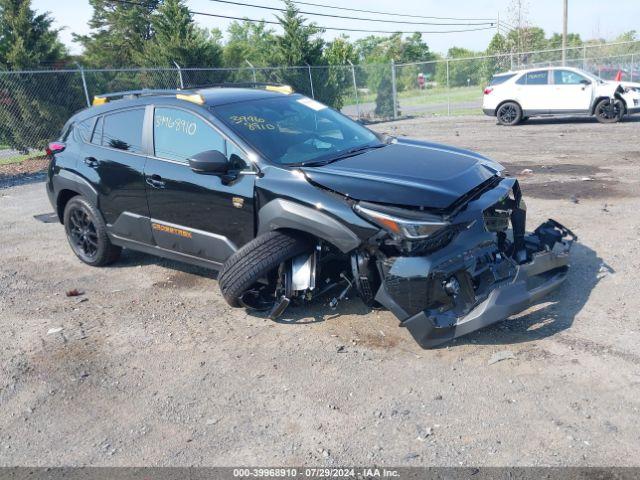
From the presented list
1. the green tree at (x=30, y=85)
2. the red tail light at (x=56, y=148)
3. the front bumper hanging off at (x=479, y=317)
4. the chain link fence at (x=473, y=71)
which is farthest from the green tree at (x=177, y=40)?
the front bumper hanging off at (x=479, y=317)

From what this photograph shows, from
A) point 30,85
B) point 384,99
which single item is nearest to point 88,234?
point 30,85

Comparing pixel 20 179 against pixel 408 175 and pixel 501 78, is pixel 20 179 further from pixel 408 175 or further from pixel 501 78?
pixel 501 78

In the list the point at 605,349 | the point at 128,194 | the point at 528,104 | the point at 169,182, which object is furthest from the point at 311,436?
the point at 528,104

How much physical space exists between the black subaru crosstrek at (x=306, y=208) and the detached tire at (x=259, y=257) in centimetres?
1

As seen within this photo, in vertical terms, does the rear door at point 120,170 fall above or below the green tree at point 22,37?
below

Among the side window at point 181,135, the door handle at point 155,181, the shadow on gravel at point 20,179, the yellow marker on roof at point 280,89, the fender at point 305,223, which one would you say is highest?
the yellow marker on roof at point 280,89

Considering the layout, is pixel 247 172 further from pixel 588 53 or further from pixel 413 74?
pixel 413 74

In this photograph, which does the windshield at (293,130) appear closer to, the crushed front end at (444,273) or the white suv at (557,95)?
the crushed front end at (444,273)

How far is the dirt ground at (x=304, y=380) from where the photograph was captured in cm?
322

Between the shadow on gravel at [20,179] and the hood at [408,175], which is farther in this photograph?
the shadow on gravel at [20,179]

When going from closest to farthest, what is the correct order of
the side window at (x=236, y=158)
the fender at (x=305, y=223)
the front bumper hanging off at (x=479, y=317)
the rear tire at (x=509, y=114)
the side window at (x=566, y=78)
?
the front bumper hanging off at (x=479, y=317) → the fender at (x=305, y=223) → the side window at (x=236, y=158) → the side window at (x=566, y=78) → the rear tire at (x=509, y=114)

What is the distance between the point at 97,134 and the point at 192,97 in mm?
1377

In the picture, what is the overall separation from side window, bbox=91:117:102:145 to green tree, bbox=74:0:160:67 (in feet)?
99.3

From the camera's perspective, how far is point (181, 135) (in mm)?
5324
